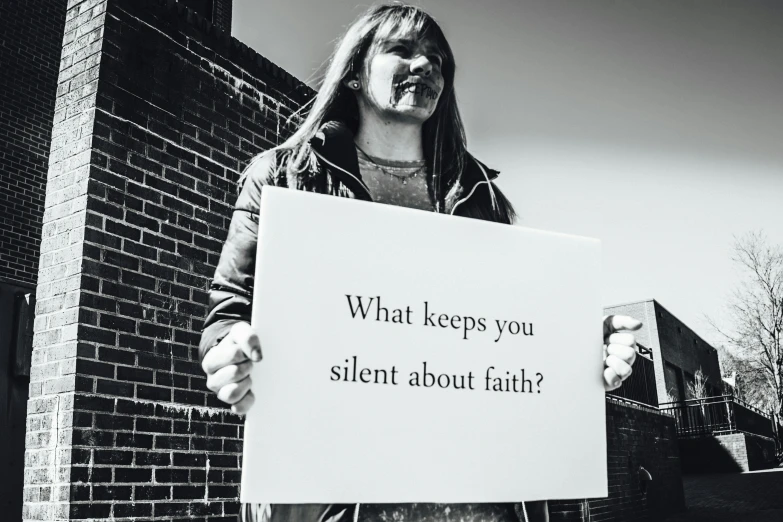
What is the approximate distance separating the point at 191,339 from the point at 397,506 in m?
2.44

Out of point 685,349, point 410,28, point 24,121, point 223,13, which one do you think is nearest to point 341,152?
point 410,28

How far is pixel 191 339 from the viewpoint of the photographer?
3.54 metres

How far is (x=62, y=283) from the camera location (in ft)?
10.1

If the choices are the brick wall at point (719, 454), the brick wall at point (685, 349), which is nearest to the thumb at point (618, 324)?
the brick wall at point (719, 454)

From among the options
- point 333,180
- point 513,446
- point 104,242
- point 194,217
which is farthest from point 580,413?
point 194,217

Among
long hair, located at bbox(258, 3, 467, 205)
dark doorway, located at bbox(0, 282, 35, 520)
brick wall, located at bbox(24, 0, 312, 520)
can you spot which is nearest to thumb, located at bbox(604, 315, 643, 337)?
long hair, located at bbox(258, 3, 467, 205)

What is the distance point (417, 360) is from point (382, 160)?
528 millimetres

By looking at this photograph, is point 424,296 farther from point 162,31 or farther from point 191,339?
point 162,31

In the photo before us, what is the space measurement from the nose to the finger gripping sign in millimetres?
325

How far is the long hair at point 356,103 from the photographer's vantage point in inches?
60.7

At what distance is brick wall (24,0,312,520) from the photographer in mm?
2922

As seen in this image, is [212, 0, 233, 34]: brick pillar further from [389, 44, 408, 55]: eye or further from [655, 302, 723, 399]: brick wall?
[655, 302, 723, 399]: brick wall

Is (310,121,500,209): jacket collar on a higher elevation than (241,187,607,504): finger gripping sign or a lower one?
higher

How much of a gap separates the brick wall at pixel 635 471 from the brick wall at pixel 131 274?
4.14 metres
